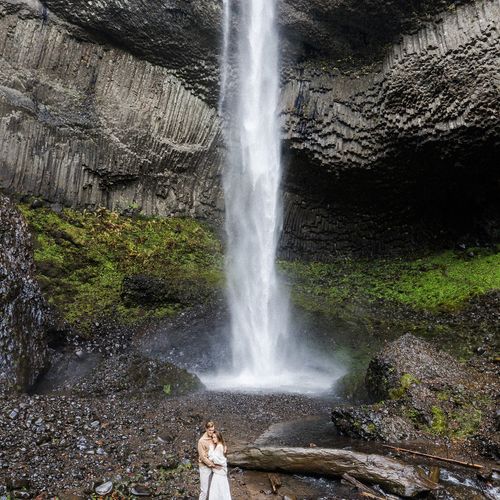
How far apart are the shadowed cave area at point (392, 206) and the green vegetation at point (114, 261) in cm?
362

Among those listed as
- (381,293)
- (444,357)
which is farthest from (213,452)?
(381,293)

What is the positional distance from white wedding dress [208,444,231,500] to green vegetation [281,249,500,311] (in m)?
8.90

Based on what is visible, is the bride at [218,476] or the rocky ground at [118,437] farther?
the rocky ground at [118,437]

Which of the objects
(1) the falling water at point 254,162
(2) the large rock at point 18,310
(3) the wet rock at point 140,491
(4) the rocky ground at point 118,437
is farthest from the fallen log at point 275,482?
(1) the falling water at point 254,162

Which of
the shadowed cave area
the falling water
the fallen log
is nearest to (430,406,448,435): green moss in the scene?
the fallen log

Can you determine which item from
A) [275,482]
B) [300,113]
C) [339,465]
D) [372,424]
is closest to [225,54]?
[300,113]

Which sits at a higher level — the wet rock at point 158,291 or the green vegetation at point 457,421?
the wet rock at point 158,291

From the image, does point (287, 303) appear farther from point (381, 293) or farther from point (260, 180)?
point (260, 180)

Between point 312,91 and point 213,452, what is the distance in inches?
557

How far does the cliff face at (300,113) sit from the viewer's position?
14.1 metres

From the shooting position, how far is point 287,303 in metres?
13.6

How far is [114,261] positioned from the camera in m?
13.9

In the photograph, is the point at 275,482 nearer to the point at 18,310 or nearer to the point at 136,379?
the point at 136,379

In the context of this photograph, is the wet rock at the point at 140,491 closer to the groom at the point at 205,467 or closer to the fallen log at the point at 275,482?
the groom at the point at 205,467
